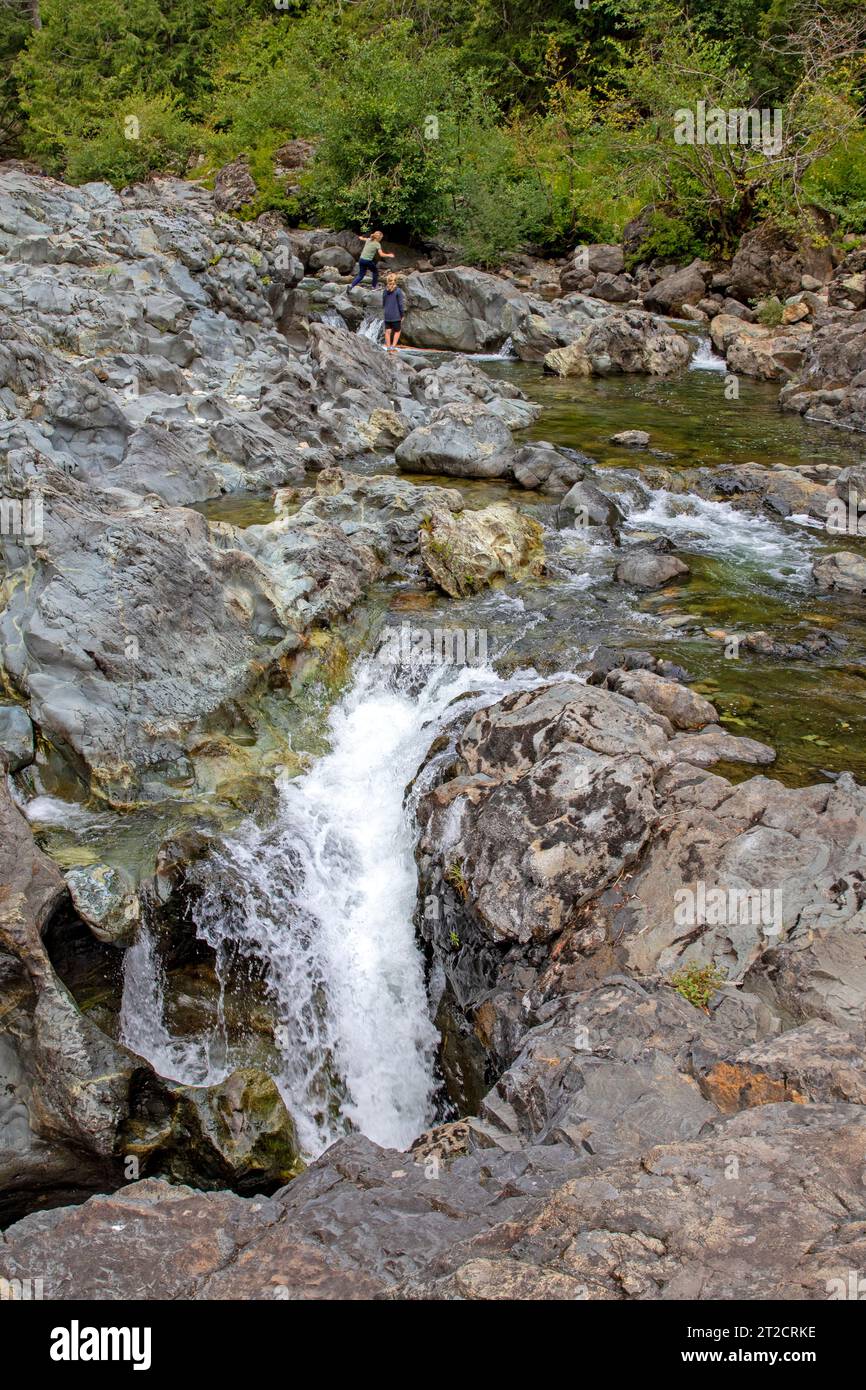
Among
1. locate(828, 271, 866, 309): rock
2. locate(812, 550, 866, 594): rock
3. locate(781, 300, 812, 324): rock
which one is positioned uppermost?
locate(828, 271, 866, 309): rock

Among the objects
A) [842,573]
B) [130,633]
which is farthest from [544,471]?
[130,633]

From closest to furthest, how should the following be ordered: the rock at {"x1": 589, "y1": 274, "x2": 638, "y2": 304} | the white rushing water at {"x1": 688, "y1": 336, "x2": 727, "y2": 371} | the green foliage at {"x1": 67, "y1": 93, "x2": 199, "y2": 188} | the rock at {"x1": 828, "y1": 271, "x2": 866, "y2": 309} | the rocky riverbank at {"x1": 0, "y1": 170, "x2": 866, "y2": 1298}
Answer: the rocky riverbank at {"x1": 0, "y1": 170, "x2": 866, "y2": 1298} < the white rushing water at {"x1": 688, "y1": 336, "x2": 727, "y2": 371} < the rock at {"x1": 828, "y1": 271, "x2": 866, "y2": 309} < the rock at {"x1": 589, "y1": 274, "x2": 638, "y2": 304} < the green foliage at {"x1": 67, "y1": 93, "x2": 199, "y2": 188}

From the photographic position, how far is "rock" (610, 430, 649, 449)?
639 inches

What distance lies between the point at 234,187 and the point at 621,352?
61.9 feet

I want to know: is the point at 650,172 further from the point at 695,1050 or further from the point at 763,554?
the point at 695,1050

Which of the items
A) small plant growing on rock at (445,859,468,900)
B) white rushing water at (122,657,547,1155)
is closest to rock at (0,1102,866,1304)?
white rushing water at (122,657,547,1155)

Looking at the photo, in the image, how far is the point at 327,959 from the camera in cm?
709

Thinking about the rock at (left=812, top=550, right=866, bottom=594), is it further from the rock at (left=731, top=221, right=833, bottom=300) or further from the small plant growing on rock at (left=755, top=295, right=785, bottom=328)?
the rock at (left=731, top=221, right=833, bottom=300)

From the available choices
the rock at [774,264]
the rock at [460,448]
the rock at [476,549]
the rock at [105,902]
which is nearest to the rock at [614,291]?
the rock at [774,264]

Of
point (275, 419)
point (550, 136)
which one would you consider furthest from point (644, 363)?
point (550, 136)

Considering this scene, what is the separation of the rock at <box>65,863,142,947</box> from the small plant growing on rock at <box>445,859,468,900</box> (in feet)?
7.00

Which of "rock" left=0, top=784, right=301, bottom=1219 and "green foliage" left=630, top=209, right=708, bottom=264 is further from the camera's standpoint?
"green foliage" left=630, top=209, right=708, bottom=264

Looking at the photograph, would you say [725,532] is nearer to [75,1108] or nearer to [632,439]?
[632,439]

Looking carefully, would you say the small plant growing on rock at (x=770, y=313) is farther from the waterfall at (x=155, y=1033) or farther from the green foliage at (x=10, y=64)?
the green foliage at (x=10, y=64)
